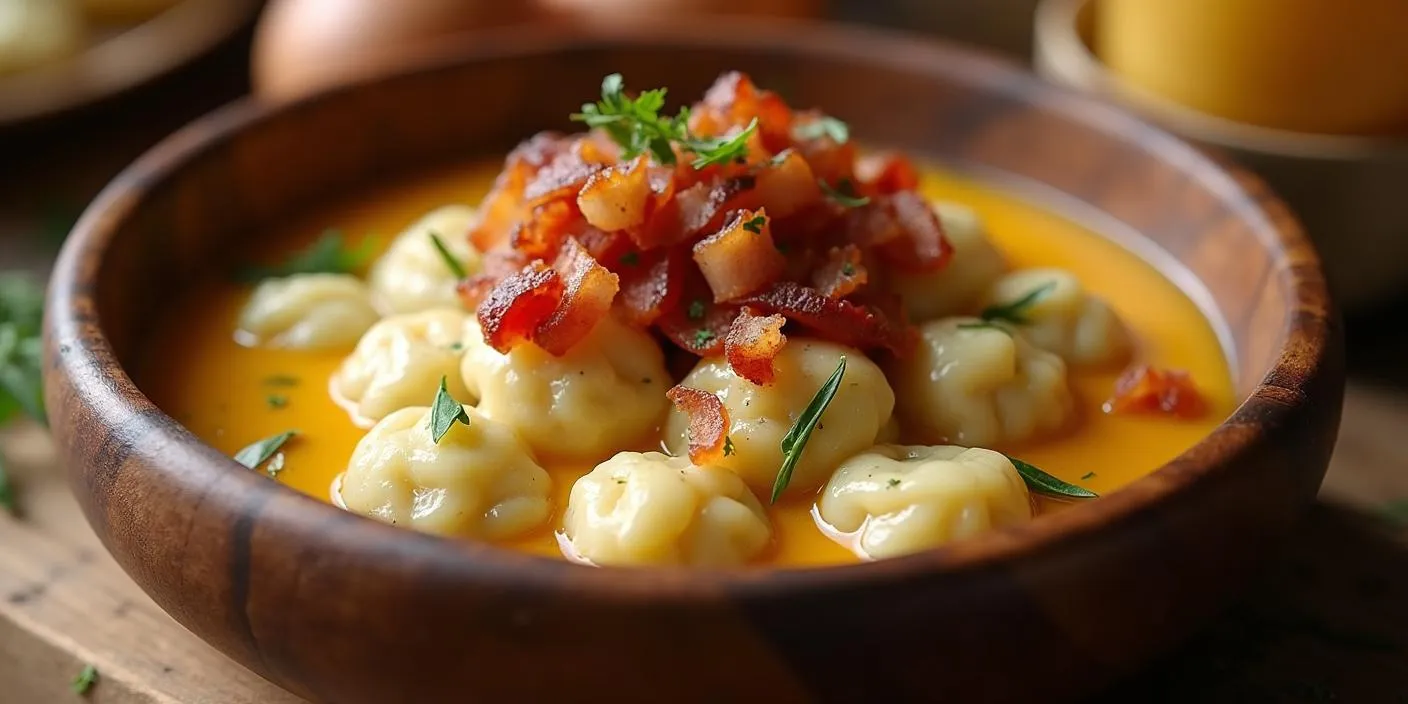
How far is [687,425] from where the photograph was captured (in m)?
2.01

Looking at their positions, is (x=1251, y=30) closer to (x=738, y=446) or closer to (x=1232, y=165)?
(x=1232, y=165)

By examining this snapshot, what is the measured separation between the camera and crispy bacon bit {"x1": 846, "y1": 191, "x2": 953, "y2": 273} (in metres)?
2.24

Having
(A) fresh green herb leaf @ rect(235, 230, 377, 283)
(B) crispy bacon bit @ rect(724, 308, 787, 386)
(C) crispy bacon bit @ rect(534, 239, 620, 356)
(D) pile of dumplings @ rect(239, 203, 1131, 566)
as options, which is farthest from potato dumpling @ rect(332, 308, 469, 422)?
(B) crispy bacon bit @ rect(724, 308, 787, 386)

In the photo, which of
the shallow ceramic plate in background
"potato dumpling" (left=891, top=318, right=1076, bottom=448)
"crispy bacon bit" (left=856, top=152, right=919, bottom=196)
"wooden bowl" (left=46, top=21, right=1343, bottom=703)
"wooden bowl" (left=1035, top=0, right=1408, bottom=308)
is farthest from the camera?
the shallow ceramic plate in background

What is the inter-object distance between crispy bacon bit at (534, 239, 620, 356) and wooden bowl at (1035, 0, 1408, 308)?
4.28 ft

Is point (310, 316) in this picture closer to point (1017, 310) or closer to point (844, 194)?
point (844, 194)

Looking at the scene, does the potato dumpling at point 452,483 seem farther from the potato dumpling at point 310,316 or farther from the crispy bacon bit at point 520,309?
the potato dumpling at point 310,316

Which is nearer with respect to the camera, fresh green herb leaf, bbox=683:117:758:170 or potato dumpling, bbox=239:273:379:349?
fresh green herb leaf, bbox=683:117:758:170

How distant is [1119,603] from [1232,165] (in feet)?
4.12

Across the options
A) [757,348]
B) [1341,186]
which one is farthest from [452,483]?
[1341,186]

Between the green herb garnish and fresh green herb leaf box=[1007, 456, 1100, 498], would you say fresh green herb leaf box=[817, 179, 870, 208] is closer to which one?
the green herb garnish

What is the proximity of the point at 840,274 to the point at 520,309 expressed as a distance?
49 centimetres

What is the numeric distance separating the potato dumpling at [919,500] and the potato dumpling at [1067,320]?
44 cm

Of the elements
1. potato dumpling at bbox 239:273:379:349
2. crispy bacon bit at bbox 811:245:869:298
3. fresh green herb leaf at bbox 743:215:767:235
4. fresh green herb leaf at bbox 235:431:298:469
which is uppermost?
fresh green herb leaf at bbox 743:215:767:235
